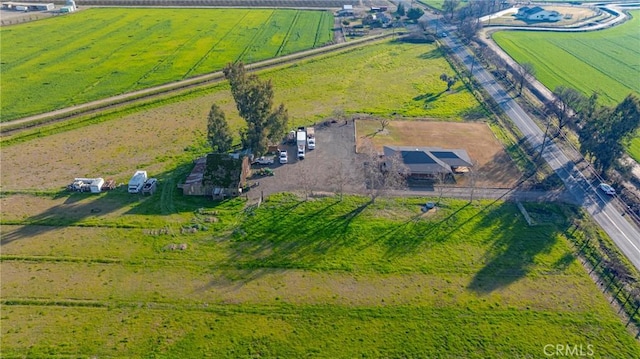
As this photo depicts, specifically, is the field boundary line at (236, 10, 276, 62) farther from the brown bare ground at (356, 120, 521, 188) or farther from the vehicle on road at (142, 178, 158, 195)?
the vehicle on road at (142, 178, 158, 195)

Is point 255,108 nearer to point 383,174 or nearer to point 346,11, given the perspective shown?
point 383,174

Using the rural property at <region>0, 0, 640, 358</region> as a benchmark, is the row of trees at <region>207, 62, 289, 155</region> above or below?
above

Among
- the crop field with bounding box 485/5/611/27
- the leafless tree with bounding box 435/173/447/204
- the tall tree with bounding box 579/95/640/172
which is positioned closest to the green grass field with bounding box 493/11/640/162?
the crop field with bounding box 485/5/611/27

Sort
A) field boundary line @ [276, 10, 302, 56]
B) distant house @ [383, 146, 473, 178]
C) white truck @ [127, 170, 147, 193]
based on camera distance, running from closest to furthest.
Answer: white truck @ [127, 170, 147, 193], distant house @ [383, 146, 473, 178], field boundary line @ [276, 10, 302, 56]

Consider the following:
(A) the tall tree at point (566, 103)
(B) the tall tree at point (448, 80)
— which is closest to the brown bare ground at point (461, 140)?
(A) the tall tree at point (566, 103)

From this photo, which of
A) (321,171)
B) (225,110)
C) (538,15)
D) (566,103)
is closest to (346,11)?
(538,15)

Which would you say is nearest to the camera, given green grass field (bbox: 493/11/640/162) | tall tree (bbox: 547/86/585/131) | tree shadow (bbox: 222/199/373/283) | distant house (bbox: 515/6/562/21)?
tree shadow (bbox: 222/199/373/283)
